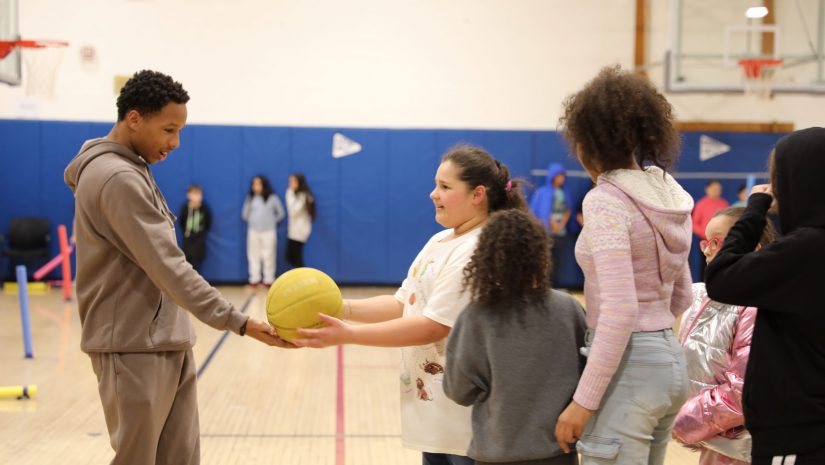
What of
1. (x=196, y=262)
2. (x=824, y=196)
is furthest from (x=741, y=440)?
(x=196, y=262)

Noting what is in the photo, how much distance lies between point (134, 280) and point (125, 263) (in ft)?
0.22

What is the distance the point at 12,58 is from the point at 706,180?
34.2 feet

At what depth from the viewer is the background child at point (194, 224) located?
11557 mm

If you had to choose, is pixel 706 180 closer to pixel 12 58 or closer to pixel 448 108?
pixel 448 108

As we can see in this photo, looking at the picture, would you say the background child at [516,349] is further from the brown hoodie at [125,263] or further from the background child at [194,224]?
the background child at [194,224]

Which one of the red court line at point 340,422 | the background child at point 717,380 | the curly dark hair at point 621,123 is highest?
the curly dark hair at point 621,123

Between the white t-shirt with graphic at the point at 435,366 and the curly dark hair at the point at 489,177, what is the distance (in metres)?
0.16

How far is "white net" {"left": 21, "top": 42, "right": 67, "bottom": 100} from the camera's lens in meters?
11.7

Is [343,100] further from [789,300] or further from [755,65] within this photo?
[789,300]

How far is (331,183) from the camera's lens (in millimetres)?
12078

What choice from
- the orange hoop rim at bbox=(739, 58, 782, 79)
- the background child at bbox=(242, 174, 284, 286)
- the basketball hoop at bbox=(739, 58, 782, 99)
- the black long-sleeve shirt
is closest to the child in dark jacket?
the black long-sleeve shirt

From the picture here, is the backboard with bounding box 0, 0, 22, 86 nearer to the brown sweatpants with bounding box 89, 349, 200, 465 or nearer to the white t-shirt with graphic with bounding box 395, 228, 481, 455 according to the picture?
the brown sweatpants with bounding box 89, 349, 200, 465

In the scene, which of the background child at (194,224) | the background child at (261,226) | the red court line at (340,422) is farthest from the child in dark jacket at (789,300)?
the background child at (194,224)

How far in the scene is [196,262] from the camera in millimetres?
11656
